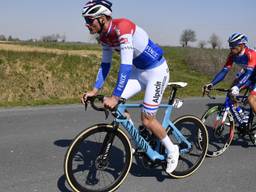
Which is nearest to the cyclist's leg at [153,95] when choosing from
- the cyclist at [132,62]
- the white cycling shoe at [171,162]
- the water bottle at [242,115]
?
the cyclist at [132,62]

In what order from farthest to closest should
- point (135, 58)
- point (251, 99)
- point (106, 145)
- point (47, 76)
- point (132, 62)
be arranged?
point (47, 76) → point (251, 99) → point (135, 58) → point (132, 62) → point (106, 145)

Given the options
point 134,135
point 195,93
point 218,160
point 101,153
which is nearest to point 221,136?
point 218,160

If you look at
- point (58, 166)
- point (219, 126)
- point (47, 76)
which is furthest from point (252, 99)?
point (47, 76)

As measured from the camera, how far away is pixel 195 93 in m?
13.1

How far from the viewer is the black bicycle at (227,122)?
232 inches

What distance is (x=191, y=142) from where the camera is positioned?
5.08 m

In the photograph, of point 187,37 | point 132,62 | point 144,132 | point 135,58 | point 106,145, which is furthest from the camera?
point 187,37

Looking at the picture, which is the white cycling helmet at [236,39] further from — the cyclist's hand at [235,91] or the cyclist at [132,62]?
the cyclist at [132,62]

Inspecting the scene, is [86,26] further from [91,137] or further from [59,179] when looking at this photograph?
[59,179]

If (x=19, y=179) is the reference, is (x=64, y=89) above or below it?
below

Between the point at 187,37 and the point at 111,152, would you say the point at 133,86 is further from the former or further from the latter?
the point at 187,37

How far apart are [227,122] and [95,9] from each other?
3.32 m

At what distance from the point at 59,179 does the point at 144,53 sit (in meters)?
1.97

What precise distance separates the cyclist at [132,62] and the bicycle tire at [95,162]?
39 cm
